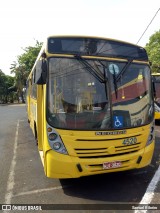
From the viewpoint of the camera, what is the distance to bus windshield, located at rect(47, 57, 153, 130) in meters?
4.63

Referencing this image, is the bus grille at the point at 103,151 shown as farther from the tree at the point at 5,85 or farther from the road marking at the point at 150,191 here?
the tree at the point at 5,85

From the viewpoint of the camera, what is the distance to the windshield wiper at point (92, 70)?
4.79m

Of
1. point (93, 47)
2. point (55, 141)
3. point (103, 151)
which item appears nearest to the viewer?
point (55, 141)

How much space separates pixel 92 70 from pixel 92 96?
52cm

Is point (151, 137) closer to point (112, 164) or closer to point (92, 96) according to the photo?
point (112, 164)

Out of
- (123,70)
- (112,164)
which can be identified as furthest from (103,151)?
(123,70)

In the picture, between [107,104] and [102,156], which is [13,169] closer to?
[102,156]

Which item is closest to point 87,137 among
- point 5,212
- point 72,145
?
point 72,145

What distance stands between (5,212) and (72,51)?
10.5ft

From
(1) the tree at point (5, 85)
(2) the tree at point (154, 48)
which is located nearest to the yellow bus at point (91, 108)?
(2) the tree at point (154, 48)

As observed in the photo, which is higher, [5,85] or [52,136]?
[5,85]

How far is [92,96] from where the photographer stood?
4.79m

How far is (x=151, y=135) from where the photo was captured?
5.27 metres

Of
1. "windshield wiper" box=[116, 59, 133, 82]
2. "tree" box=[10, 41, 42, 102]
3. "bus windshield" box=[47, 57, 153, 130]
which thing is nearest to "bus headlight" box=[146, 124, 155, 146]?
"bus windshield" box=[47, 57, 153, 130]
